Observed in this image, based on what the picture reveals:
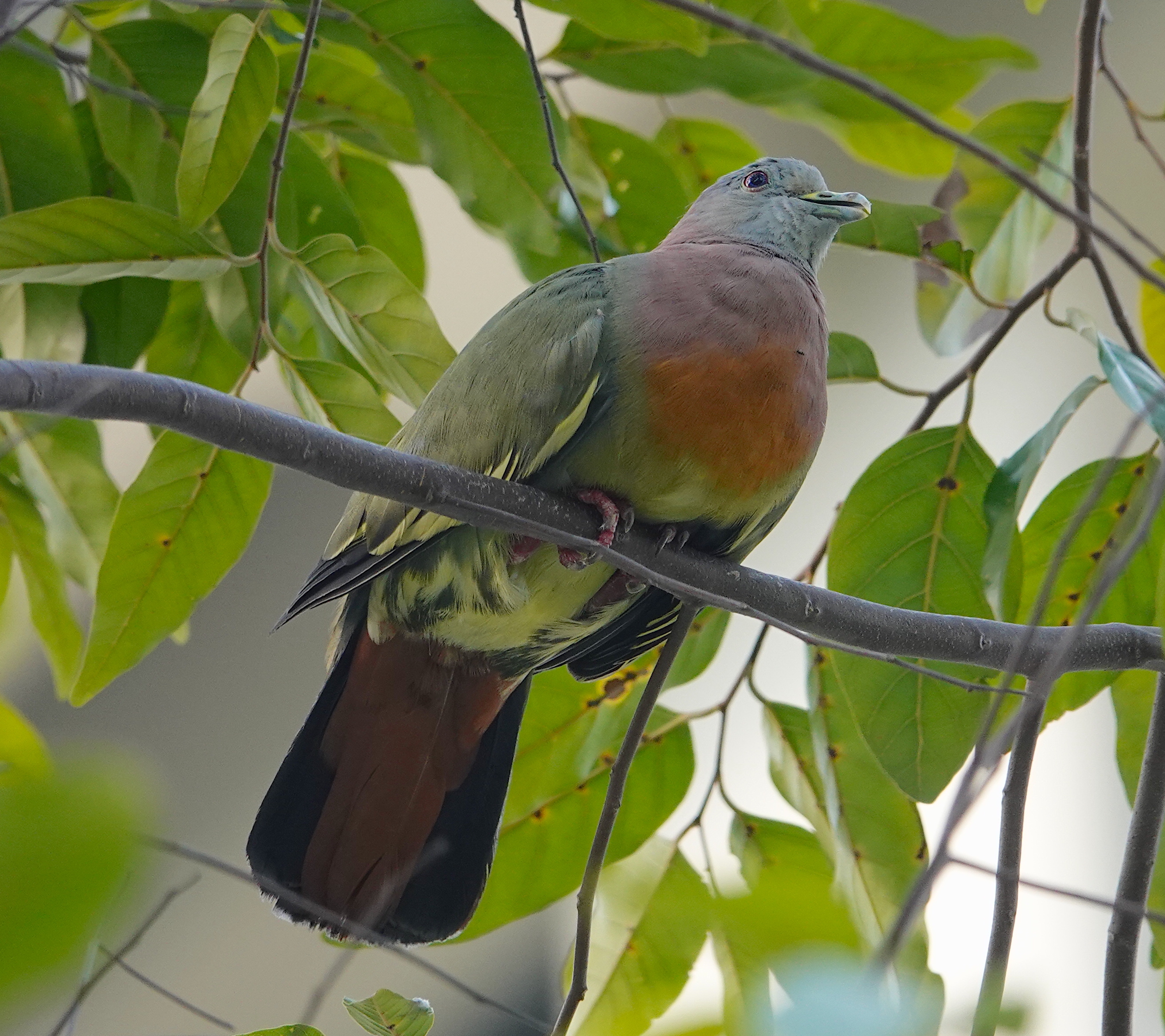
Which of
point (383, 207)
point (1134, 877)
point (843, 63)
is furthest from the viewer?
point (383, 207)

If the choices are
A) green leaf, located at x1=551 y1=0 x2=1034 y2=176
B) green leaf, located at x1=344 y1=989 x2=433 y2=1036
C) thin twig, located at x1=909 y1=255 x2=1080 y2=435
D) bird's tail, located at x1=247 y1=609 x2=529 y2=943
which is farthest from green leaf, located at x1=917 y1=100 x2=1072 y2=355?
green leaf, located at x1=344 y1=989 x2=433 y2=1036

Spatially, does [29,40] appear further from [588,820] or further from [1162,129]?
[1162,129]

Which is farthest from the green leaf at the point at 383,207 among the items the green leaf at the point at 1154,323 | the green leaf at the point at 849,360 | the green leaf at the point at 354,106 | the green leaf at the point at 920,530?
the green leaf at the point at 1154,323

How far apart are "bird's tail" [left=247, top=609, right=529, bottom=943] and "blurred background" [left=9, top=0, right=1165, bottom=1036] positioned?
139 centimetres

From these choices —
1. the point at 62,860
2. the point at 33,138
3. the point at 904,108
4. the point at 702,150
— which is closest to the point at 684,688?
the point at 702,150

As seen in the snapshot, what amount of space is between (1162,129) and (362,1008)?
11.6 feet

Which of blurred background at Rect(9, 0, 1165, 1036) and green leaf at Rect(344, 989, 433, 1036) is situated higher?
blurred background at Rect(9, 0, 1165, 1036)

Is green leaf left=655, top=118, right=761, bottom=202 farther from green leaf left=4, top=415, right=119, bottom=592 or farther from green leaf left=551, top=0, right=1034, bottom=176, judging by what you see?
green leaf left=4, top=415, right=119, bottom=592

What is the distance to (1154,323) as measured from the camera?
1746 mm

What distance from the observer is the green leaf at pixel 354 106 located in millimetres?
1611

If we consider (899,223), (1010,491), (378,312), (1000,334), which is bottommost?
(378,312)

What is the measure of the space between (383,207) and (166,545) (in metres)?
0.64

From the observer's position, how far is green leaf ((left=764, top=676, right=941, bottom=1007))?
1.45 metres

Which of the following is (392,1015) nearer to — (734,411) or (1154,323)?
(734,411)
